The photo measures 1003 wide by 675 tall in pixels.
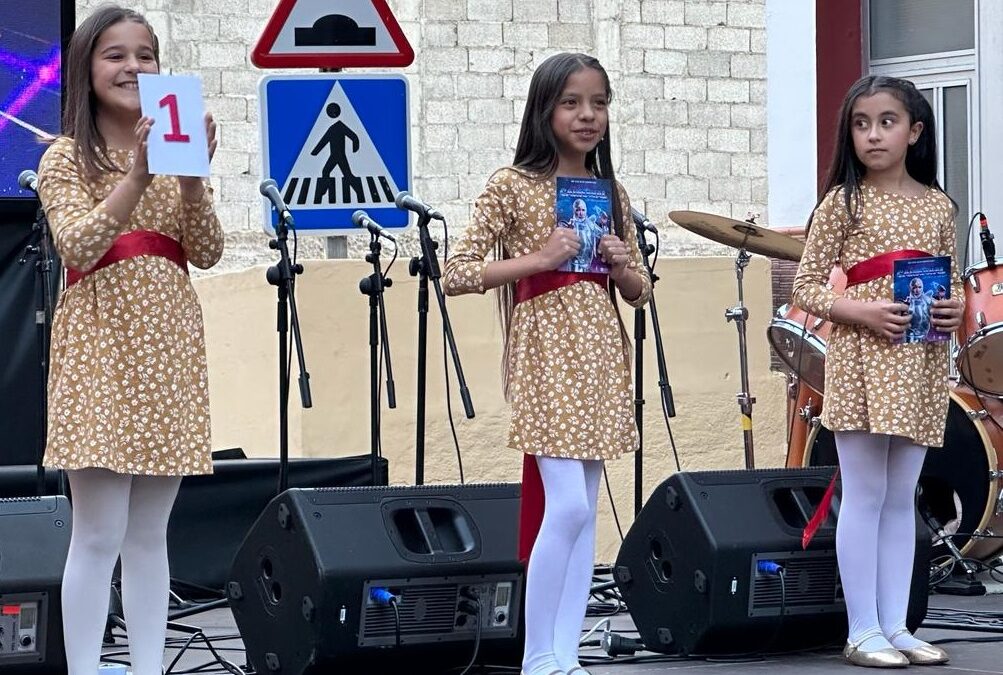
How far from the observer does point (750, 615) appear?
185 inches

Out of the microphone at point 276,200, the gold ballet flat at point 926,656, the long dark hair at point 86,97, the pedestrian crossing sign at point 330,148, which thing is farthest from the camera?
the pedestrian crossing sign at point 330,148

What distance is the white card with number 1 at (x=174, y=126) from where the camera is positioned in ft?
11.1

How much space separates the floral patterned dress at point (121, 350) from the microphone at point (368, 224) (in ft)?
4.70

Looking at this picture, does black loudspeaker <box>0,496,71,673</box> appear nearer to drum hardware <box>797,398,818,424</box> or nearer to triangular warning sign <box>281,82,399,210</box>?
triangular warning sign <box>281,82,399,210</box>

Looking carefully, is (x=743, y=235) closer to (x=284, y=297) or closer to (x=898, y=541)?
(x=898, y=541)

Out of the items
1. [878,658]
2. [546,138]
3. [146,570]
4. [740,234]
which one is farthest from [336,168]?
[878,658]

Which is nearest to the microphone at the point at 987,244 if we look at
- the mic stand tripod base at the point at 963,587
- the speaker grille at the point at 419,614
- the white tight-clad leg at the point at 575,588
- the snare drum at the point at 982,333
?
the snare drum at the point at 982,333

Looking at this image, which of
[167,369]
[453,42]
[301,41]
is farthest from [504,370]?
[453,42]

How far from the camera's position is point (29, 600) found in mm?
4211

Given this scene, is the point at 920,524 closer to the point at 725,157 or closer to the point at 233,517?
the point at 233,517

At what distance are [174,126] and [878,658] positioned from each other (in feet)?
8.01

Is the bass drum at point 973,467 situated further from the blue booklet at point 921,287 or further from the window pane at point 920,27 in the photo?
the window pane at point 920,27

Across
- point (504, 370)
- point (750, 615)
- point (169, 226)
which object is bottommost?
point (750, 615)

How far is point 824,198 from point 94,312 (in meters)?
2.16
